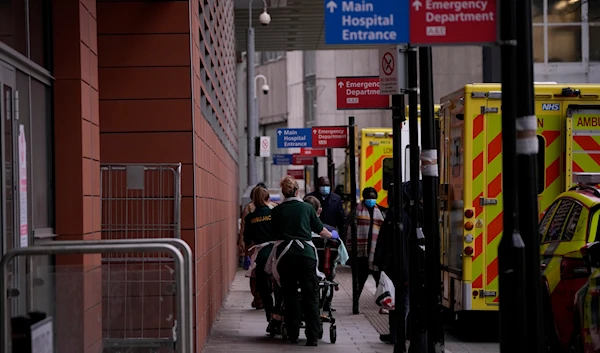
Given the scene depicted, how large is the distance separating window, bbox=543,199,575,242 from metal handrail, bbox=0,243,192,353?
5.79 m

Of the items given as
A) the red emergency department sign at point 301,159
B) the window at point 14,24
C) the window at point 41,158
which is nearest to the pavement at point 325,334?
the window at point 41,158

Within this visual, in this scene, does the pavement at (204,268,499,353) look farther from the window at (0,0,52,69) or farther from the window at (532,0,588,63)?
the window at (532,0,588,63)

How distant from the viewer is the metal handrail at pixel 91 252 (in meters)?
4.61

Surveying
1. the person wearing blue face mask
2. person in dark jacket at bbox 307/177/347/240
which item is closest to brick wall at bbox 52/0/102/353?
the person wearing blue face mask

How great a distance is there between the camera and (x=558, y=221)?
1030 centimetres

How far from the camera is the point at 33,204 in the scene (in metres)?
6.80

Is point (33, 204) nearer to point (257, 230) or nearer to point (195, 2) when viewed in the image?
point (195, 2)

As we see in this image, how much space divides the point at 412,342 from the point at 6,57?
17.9ft

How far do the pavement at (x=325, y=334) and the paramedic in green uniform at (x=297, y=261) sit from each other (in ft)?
1.22

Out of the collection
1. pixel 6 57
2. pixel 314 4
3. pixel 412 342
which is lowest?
pixel 412 342

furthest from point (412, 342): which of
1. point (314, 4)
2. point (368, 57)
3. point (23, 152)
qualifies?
point (368, 57)

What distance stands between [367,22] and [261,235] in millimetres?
7703

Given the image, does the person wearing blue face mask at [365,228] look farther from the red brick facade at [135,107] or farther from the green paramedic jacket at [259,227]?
the red brick facade at [135,107]

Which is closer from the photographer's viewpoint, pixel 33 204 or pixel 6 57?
pixel 6 57
